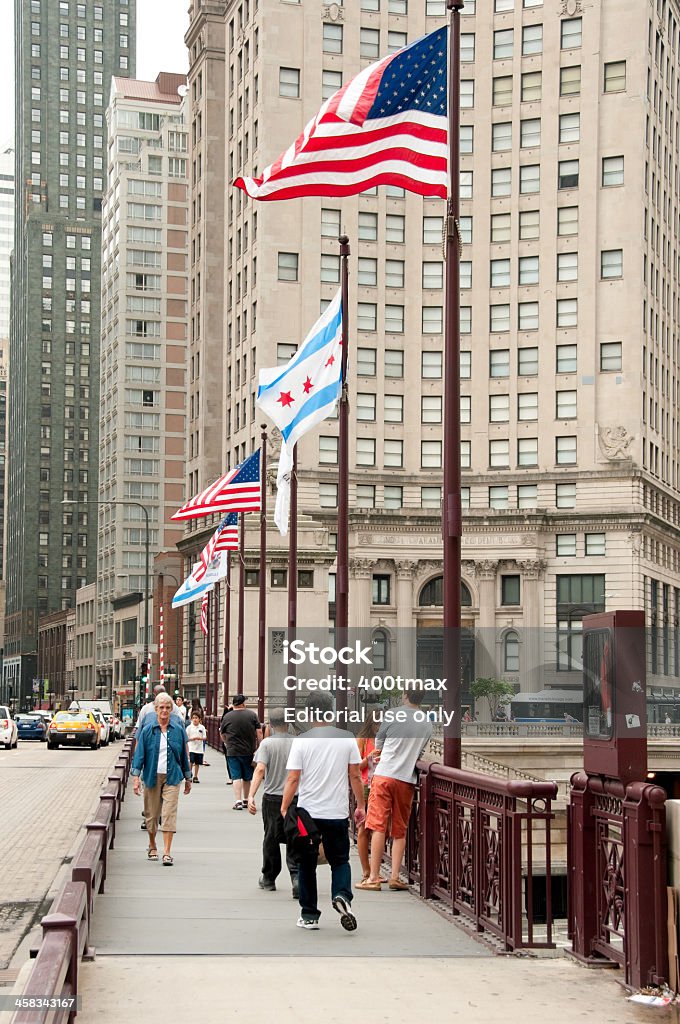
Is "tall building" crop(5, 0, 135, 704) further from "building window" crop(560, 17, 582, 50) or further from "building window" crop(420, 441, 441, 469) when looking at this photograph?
"building window" crop(560, 17, 582, 50)

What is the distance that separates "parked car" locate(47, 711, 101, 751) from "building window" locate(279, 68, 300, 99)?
48.5m

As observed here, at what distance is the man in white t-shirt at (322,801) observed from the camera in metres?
12.3

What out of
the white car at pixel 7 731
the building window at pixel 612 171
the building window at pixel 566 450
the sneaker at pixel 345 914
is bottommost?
the white car at pixel 7 731

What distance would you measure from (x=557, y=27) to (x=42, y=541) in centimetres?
10550

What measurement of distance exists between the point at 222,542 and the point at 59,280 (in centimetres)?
14431

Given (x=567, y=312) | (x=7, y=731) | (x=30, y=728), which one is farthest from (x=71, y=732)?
(x=567, y=312)

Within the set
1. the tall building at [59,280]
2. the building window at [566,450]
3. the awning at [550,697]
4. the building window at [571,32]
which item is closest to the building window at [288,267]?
the building window at [566,450]

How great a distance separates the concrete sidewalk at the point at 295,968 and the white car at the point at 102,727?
152 ft

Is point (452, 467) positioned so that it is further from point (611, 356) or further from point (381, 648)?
point (611, 356)

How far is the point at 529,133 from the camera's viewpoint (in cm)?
9156

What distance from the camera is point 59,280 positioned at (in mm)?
181875

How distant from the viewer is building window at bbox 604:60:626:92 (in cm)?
9000

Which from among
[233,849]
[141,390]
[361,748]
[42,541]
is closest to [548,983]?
[361,748]

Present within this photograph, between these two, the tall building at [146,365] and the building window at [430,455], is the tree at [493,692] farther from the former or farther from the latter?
the tall building at [146,365]
